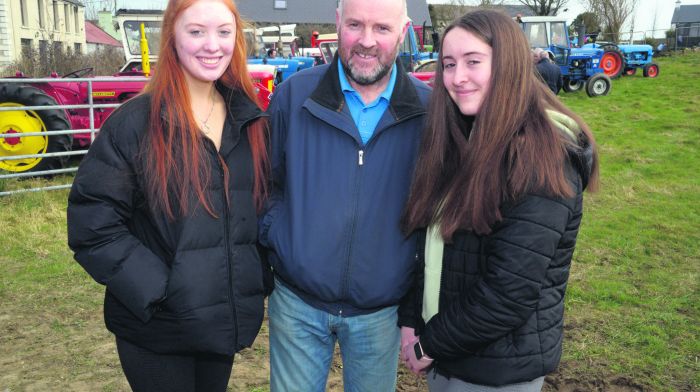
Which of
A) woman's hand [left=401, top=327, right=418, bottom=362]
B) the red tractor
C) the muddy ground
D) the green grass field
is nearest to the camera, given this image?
woman's hand [left=401, top=327, right=418, bottom=362]

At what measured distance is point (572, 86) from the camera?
18.4 meters

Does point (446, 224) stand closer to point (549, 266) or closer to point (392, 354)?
point (549, 266)

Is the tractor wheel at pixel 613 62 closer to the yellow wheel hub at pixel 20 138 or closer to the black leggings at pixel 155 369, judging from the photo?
the yellow wheel hub at pixel 20 138

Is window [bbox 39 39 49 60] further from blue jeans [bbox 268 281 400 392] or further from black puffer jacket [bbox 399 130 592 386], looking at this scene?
black puffer jacket [bbox 399 130 592 386]

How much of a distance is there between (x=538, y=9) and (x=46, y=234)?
139 feet

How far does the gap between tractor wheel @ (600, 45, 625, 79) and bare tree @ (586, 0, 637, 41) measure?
14.7 meters

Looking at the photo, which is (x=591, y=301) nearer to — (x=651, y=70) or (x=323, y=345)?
(x=323, y=345)

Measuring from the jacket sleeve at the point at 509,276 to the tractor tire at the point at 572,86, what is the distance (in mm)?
17518

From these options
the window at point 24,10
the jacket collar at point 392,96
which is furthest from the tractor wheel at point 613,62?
the window at point 24,10

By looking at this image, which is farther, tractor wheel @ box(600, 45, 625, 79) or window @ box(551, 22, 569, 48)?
tractor wheel @ box(600, 45, 625, 79)

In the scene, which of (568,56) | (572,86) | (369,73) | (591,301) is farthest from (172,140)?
(572,86)

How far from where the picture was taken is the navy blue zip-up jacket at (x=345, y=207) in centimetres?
214

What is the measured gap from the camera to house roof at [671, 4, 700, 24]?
59469mm

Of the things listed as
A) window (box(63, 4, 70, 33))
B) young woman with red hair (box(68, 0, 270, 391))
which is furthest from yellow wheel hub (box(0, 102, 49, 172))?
window (box(63, 4, 70, 33))
